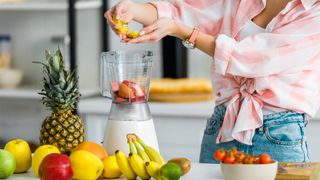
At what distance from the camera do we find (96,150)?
2260 mm

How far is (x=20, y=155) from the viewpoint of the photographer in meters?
2.30

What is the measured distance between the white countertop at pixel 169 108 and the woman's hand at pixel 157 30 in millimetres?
1272

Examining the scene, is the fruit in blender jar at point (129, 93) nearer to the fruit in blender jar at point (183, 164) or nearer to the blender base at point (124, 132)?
the blender base at point (124, 132)

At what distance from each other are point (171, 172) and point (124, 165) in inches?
5.8

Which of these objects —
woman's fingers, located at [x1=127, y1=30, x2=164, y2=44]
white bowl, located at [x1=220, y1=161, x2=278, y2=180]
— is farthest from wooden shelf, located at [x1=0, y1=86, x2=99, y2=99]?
white bowl, located at [x1=220, y1=161, x2=278, y2=180]

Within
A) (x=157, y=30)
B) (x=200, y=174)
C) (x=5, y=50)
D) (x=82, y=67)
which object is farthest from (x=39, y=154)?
(x=5, y=50)

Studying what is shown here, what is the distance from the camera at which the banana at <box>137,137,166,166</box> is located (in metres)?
2.19

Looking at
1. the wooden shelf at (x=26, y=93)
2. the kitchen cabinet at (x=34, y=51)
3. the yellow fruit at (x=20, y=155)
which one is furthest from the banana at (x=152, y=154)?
the kitchen cabinet at (x=34, y=51)

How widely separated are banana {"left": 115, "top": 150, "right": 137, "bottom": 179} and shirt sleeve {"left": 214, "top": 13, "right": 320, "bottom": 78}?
1.75 feet

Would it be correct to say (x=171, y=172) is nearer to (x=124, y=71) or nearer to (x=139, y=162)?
(x=139, y=162)

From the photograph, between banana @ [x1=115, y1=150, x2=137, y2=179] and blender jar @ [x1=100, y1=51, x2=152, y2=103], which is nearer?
banana @ [x1=115, y1=150, x2=137, y2=179]

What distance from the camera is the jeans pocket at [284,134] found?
2.58 meters

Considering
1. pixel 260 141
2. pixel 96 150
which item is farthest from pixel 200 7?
pixel 96 150

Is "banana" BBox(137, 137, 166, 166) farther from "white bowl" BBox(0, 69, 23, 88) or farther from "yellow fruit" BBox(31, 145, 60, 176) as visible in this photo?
"white bowl" BBox(0, 69, 23, 88)
